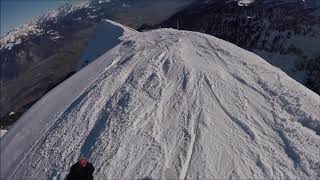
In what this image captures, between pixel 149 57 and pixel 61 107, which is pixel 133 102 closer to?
pixel 61 107

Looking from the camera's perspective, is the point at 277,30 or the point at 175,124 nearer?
the point at 175,124

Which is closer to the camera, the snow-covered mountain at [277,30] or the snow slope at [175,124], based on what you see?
the snow slope at [175,124]

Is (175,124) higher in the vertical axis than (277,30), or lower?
higher

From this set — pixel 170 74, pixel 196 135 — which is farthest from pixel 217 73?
pixel 196 135

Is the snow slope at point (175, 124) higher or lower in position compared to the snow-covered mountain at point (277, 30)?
higher

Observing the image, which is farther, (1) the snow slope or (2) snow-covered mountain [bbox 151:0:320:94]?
(2) snow-covered mountain [bbox 151:0:320:94]
